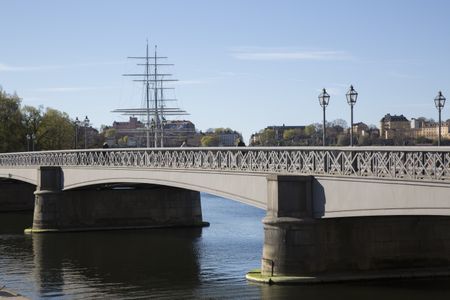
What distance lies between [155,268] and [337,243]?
10.8 m

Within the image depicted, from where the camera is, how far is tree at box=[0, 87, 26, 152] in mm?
117375

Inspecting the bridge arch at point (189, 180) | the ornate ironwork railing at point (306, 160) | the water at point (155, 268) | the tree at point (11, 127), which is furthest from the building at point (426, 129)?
the ornate ironwork railing at point (306, 160)

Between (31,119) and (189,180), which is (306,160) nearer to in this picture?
(189,180)

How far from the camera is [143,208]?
60.4 metres

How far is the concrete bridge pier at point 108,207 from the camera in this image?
192 feet

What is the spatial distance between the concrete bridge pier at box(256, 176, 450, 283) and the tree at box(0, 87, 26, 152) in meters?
88.3

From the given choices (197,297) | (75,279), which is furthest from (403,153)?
(75,279)

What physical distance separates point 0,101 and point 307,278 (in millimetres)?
93592

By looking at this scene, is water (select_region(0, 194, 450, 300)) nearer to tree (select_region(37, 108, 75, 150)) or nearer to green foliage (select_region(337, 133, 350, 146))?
green foliage (select_region(337, 133, 350, 146))

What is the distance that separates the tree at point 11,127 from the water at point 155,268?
56.8 metres

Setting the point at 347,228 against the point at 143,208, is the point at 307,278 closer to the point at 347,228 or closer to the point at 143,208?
the point at 347,228

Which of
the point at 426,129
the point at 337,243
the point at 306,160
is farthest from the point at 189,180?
the point at 426,129

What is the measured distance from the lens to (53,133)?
120562mm

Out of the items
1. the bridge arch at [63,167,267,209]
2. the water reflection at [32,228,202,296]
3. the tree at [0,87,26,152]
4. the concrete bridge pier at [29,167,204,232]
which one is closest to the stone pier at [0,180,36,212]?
the concrete bridge pier at [29,167,204,232]
